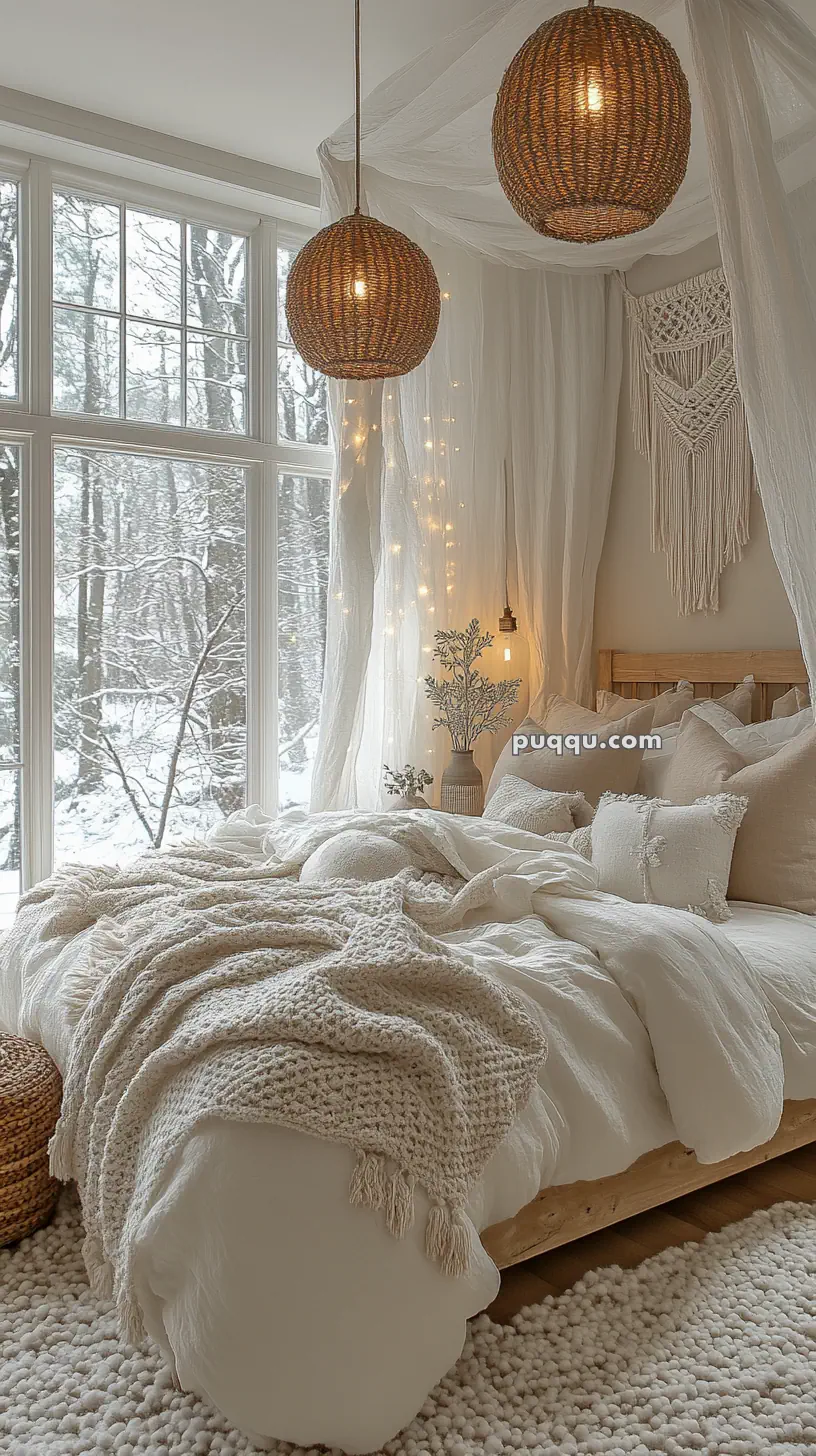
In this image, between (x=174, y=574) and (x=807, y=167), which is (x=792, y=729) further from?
(x=174, y=574)

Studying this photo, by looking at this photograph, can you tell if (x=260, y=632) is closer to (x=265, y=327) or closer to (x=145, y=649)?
(x=145, y=649)

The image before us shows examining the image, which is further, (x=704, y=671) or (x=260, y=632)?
(x=260, y=632)

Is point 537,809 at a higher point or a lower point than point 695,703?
lower

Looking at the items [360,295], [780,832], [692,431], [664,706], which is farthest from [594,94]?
[692,431]

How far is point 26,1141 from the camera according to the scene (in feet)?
6.81

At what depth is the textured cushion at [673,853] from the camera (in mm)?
2678

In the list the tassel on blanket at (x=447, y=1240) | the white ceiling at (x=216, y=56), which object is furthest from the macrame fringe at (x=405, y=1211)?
the white ceiling at (x=216, y=56)

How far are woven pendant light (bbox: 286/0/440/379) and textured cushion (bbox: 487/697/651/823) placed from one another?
4.35 ft

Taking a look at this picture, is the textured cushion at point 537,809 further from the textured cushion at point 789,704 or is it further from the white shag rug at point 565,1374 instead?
the white shag rug at point 565,1374

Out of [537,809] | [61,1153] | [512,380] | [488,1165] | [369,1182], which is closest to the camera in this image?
[369,1182]

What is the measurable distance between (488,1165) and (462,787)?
2263 millimetres

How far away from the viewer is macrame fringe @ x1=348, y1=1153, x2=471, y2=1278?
4.97 feet

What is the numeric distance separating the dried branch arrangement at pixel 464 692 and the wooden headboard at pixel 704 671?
46 cm

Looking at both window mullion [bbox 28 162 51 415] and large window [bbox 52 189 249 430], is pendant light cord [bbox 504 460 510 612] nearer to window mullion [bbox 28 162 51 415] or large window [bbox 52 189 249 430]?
large window [bbox 52 189 249 430]
